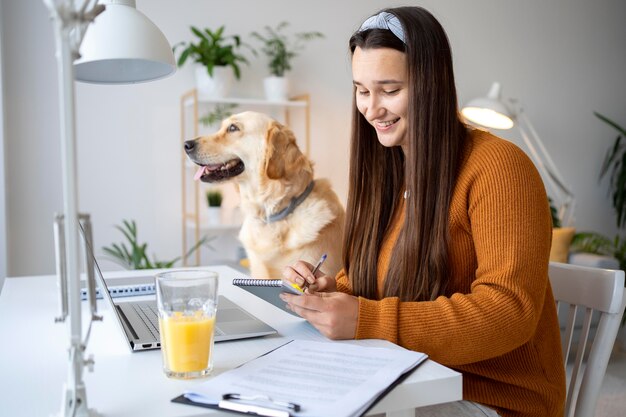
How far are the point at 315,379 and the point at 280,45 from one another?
3.13 meters

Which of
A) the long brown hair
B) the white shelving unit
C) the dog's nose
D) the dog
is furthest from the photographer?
the white shelving unit

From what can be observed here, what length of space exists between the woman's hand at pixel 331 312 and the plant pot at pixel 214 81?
2599mm

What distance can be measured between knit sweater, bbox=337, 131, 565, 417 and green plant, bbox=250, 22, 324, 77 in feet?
8.61

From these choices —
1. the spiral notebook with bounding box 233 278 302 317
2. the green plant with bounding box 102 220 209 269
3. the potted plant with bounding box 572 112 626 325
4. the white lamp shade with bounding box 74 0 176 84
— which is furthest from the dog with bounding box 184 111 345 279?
the potted plant with bounding box 572 112 626 325

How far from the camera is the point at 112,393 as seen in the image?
740 millimetres

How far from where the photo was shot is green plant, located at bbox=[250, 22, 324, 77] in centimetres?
364

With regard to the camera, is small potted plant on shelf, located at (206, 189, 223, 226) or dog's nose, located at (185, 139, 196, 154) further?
small potted plant on shelf, located at (206, 189, 223, 226)

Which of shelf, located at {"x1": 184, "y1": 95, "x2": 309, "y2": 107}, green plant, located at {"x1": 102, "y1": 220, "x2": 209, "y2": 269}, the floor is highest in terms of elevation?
shelf, located at {"x1": 184, "y1": 95, "x2": 309, "y2": 107}

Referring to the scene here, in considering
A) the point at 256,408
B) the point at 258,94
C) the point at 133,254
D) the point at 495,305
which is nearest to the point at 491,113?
the point at 258,94

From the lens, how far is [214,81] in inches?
133

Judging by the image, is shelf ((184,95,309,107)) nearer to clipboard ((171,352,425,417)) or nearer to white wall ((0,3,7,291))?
white wall ((0,3,7,291))

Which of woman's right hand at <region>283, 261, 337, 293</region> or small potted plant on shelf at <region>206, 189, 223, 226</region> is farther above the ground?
woman's right hand at <region>283, 261, 337, 293</region>

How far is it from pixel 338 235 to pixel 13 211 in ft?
6.70

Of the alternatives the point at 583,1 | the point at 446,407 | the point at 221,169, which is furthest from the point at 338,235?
the point at 583,1
